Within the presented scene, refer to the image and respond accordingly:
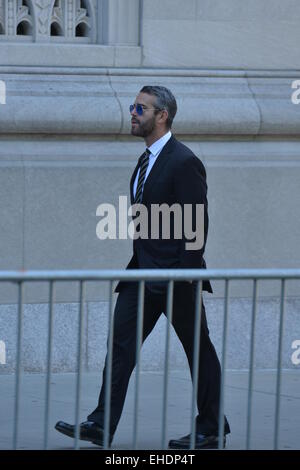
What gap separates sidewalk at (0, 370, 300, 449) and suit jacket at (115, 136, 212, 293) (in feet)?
3.09

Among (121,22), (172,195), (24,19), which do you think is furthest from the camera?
(121,22)

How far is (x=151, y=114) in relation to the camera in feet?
21.5

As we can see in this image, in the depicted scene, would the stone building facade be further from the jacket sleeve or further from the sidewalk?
the jacket sleeve

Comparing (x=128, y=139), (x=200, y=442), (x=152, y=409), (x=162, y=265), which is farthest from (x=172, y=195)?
(x=128, y=139)

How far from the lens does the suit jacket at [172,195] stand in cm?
634

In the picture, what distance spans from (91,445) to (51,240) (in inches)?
90.4

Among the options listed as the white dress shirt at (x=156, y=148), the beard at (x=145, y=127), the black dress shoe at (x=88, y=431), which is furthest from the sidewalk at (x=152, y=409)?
the beard at (x=145, y=127)

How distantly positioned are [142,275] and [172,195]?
1.43 meters

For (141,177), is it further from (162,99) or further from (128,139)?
(128,139)

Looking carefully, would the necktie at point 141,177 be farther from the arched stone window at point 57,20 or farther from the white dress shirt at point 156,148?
the arched stone window at point 57,20

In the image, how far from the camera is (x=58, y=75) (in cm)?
873

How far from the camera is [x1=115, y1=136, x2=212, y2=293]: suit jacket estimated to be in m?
6.34

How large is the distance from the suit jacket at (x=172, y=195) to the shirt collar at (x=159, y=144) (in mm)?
30

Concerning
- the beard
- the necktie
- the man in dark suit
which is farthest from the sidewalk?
the beard
